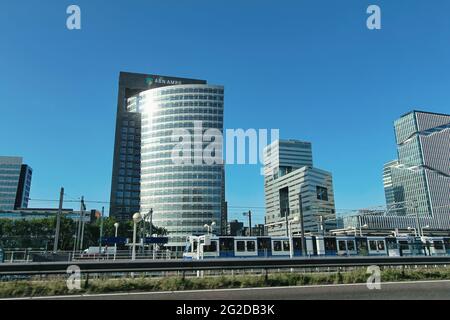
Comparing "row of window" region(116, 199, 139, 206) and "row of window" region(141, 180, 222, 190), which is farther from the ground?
"row of window" region(141, 180, 222, 190)

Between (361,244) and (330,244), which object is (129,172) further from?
(361,244)

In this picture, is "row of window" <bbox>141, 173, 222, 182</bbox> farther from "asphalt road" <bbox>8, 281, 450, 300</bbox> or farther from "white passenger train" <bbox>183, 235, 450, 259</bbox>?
"asphalt road" <bbox>8, 281, 450, 300</bbox>

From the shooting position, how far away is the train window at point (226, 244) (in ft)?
116

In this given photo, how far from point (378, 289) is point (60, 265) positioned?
1191 centimetres

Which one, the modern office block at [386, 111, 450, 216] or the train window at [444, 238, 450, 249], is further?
the modern office block at [386, 111, 450, 216]

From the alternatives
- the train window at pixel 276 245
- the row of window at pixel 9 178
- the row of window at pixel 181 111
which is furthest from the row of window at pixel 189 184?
the train window at pixel 276 245

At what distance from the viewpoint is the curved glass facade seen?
419 feet

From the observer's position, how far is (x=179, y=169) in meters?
130

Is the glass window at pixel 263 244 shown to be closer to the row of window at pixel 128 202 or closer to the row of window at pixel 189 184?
the row of window at pixel 189 184

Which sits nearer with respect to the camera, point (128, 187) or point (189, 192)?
point (189, 192)

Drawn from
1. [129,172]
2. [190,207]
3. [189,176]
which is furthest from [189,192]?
[129,172]

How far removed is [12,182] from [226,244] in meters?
163

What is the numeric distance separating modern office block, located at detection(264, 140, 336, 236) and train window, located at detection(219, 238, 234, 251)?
7858cm

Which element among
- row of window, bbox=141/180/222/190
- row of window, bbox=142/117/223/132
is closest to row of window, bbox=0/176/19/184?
row of window, bbox=142/117/223/132
